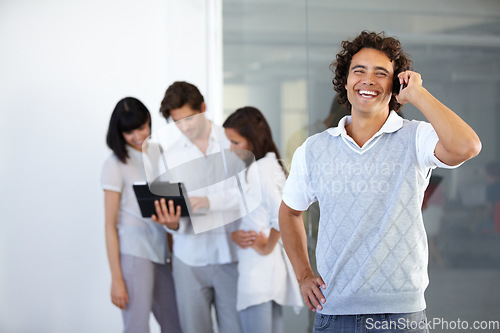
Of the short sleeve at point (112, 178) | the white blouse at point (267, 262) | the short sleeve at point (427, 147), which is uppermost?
the short sleeve at point (427, 147)

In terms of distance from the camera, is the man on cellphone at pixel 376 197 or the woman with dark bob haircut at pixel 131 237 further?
the woman with dark bob haircut at pixel 131 237

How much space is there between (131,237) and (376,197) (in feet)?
5.60

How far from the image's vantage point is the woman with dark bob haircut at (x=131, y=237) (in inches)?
115

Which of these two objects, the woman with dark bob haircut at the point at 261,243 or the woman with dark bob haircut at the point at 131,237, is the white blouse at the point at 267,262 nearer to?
the woman with dark bob haircut at the point at 261,243

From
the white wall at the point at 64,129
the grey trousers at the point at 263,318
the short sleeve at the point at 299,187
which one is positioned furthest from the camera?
the white wall at the point at 64,129

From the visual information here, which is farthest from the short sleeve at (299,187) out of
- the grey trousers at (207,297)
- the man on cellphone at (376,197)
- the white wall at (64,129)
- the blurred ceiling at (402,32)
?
the white wall at (64,129)

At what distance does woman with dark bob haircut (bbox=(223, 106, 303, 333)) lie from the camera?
2279mm

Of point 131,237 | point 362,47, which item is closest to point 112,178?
point 131,237

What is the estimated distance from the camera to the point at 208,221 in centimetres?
269

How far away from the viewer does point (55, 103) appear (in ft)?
13.5

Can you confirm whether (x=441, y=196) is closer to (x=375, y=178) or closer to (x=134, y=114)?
(x=375, y=178)

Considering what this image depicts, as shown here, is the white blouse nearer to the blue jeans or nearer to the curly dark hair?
the curly dark hair

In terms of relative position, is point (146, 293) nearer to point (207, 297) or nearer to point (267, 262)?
point (207, 297)

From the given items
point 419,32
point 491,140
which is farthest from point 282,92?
point 491,140
